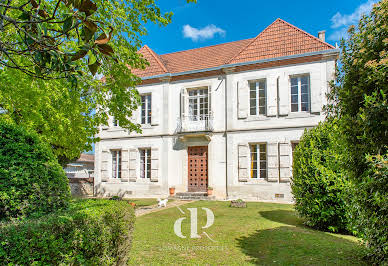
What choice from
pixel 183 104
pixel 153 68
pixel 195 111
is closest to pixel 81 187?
pixel 183 104

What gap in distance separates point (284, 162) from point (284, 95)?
142 inches

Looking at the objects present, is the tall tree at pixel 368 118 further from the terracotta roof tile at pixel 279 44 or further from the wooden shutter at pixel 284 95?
the terracotta roof tile at pixel 279 44

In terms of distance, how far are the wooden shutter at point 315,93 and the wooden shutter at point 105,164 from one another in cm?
1324

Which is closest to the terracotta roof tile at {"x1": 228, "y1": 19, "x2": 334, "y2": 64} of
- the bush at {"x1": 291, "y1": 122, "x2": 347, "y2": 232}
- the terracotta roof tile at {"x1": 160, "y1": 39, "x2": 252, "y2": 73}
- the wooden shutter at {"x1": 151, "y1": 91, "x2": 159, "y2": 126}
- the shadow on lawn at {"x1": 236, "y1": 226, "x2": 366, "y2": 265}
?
the terracotta roof tile at {"x1": 160, "y1": 39, "x2": 252, "y2": 73}

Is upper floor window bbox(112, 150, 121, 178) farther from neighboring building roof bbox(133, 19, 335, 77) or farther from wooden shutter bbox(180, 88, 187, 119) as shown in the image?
neighboring building roof bbox(133, 19, 335, 77)

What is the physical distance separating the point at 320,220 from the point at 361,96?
14.9 ft

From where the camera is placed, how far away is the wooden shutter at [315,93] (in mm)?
14391

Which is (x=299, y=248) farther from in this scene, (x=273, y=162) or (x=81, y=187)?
(x=81, y=187)

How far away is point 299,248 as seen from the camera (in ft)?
19.0

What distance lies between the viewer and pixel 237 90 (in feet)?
53.3

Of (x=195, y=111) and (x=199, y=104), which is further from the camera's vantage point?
(x=195, y=111)

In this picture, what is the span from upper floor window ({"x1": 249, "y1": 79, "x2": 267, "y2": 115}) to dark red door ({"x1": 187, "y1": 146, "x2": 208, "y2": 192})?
149 inches

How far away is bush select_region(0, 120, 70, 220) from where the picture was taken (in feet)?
11.9

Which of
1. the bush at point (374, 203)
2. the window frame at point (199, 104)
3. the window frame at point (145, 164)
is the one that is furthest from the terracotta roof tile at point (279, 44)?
the bush at point (374, 203)
